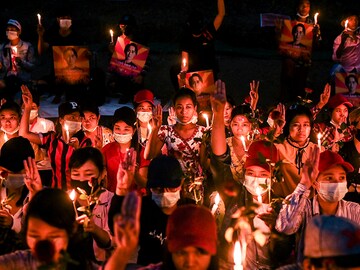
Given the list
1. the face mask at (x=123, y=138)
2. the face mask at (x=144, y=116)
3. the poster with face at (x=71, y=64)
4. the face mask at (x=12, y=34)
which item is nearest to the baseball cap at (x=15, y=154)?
the face mask at (x=123, y=138)

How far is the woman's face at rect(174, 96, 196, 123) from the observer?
22.8 feet

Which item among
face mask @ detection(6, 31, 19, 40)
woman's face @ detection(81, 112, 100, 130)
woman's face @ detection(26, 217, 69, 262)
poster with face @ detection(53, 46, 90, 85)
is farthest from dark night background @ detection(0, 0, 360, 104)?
woman's face @ detection(26, 217, 69, 262)

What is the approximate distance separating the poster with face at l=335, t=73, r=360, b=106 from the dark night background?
15.5 ft

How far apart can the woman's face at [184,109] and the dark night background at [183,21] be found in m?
8.25

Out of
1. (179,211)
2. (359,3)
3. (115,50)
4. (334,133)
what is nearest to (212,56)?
(115,50)

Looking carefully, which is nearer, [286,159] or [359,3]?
[286,159]

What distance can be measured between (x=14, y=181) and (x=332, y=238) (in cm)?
292

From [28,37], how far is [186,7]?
483 cm

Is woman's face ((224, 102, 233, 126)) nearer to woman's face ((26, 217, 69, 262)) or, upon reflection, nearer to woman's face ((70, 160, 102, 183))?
woman's face ((70, 160, 102, 183))

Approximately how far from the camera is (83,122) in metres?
7.37

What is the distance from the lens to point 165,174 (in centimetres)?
482

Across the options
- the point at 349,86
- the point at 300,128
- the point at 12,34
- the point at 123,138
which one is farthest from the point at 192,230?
the point at 12,34

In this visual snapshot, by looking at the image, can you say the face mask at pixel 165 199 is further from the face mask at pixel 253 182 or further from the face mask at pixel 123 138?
the face mask at pixel 123 138

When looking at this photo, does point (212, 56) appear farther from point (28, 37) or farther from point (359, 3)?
point (359, 3)
